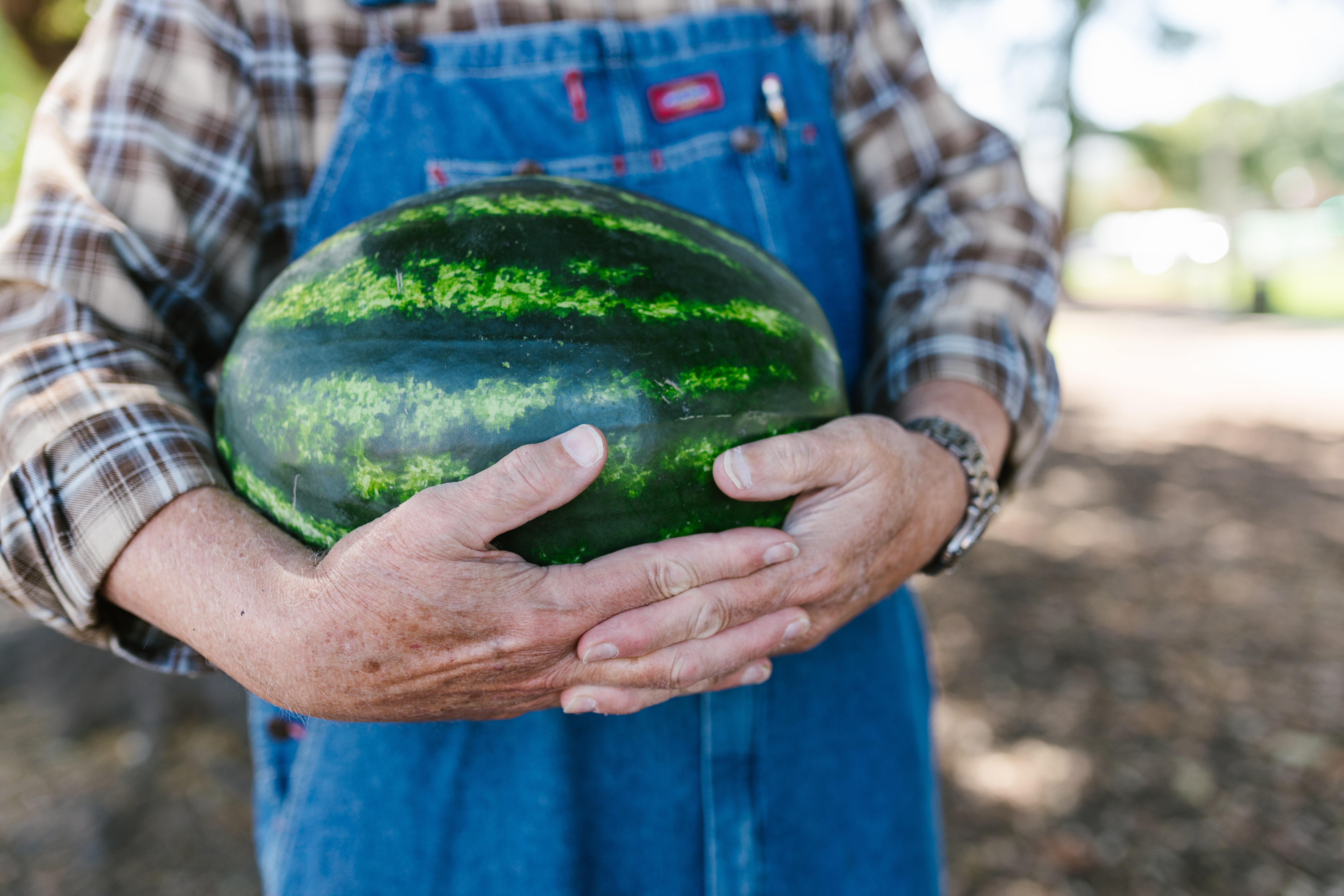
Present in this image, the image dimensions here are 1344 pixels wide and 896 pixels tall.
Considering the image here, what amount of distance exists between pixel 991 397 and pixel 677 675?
92 centimetres

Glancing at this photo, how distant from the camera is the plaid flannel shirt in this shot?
1.15 m

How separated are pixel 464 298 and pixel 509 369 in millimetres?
136

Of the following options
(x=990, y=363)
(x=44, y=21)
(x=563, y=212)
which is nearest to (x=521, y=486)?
(x=563, y=212)

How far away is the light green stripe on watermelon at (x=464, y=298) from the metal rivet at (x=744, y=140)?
0.55m

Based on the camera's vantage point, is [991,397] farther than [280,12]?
Yes

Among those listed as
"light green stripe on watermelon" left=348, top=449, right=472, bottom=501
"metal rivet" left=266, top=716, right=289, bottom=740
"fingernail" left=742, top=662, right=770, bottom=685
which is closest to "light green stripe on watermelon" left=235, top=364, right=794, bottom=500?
"light green stripe on watermelon" left=348, top=449, right=472, bottom=501

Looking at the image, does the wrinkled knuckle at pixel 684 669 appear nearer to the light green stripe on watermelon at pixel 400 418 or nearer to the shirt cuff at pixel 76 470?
the light green stripe on watermelon at pixel 400 418

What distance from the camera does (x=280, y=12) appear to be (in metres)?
1.45

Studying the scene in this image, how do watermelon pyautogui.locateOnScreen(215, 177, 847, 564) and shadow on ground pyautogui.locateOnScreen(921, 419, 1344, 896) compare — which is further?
shadow on ground pyautogui.locateOnScreen(921, 419, 1344, 896)

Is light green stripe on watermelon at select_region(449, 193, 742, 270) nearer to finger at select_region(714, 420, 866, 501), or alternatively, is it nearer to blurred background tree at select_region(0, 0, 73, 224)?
finger at select_region(714, 420, 866, 501)

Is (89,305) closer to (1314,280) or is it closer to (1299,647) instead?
(1299,647)

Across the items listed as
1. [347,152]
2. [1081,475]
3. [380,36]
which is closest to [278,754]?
[347,152]

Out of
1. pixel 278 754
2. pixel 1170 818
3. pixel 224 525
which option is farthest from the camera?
pixel 1170 818

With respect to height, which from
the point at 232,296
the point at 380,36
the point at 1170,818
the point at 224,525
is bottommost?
the point at 1170,818
